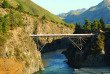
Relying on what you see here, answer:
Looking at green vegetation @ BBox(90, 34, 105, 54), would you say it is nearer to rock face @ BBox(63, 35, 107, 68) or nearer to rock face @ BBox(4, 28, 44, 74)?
rock face @ BBox(63, 35, 107, 68)

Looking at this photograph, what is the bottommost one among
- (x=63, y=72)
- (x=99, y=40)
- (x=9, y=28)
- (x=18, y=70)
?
(x=63, y=72)

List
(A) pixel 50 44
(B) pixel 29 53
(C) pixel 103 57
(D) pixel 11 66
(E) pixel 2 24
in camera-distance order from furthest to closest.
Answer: (A) pixel 50 44 < (C) pixel 103 57 < (B) pixel 29 53 < (E) pixel 2 24 < (D) pixel 11 66

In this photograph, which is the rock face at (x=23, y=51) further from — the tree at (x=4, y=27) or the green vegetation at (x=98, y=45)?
the green vegetation at (x=98, y=45)

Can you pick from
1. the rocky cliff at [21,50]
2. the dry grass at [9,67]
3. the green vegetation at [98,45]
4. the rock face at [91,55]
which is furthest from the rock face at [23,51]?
the green vegetation at [98,45]

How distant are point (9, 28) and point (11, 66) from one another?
19.3 m

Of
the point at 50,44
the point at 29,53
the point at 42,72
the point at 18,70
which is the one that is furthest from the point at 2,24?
the point at 50,44

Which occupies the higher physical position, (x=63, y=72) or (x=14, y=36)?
(x=14, y=36)

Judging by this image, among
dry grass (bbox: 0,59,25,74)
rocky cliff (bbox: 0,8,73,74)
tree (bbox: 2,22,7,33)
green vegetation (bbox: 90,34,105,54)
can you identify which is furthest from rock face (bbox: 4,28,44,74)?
green vegetation (bbox: 90,34,105,54)

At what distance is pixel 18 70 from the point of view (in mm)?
52156

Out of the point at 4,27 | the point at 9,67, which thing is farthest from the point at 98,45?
the point at 9,67

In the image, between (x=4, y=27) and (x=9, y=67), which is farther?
(x=4, y=27)

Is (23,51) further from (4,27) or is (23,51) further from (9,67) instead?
(9,67)

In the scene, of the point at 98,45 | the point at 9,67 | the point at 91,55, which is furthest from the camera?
the point at 98,45

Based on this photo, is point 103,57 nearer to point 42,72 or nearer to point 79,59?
point 79,59
